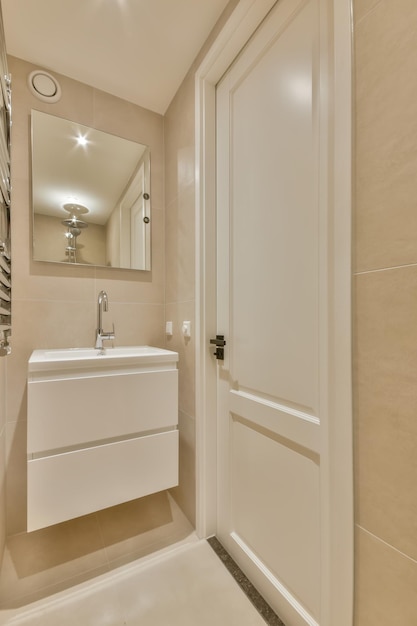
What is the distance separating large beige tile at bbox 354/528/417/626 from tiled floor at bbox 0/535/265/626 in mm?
491

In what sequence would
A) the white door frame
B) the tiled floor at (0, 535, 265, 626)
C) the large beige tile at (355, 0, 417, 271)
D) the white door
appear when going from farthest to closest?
1. the tiled floor at (0, 535, 265, 626)
2. the white door
3. the white door frame
4. the large beige tile at (355, 0, 417, 271)

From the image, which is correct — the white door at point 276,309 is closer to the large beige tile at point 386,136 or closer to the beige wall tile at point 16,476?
the large beige tile at point 386,136

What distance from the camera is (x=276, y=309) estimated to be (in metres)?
0.99

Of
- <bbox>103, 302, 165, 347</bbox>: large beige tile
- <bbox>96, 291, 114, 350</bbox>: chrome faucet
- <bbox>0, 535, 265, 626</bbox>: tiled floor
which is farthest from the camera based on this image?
<bbox>103, 302, 165, 347</bbox>: large beige tile

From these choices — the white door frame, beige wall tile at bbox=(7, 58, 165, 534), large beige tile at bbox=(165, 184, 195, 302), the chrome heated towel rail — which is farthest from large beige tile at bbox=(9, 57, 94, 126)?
the white door frame

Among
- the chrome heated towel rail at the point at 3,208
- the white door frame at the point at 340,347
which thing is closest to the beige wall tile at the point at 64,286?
the chrome heated towel rail at the point at 3,208

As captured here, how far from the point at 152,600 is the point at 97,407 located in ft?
2.37

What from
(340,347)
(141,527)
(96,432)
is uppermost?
(340,347)

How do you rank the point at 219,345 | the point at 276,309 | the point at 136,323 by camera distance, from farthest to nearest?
the point at 136,323 → the point at 219,345 → the point at 276,309

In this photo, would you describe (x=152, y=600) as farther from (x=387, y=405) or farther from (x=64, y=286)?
(x=64, y=286)

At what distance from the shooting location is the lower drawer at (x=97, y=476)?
1055 millimetres

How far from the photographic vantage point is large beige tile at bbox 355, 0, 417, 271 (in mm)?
584

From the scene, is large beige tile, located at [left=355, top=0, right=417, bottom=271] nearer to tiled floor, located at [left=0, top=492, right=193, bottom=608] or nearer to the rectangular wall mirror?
the rectangular wall mirror

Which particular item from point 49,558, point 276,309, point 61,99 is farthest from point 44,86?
point 49,558
